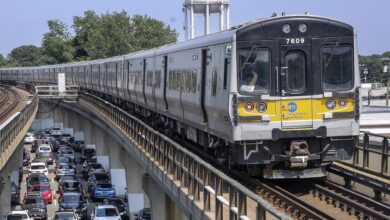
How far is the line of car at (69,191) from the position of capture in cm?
3616

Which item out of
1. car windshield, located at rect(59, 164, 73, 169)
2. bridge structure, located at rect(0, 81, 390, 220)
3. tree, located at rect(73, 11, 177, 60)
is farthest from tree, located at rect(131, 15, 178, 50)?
bridge structure, located at rect(0, 81, 390, 220)

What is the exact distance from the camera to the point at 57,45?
15488 cm

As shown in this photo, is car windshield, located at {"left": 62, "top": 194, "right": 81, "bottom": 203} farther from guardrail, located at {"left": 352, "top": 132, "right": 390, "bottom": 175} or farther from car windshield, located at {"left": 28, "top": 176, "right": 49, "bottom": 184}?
guardrail, located at {"left": 352, "top": 132, "right": 390, "bottom": 175}

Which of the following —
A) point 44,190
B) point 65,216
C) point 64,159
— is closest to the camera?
point 65,216

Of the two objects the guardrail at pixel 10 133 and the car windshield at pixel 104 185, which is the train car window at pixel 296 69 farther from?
the car windshield at pixel 104 185

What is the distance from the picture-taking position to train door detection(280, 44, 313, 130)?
49.1ft

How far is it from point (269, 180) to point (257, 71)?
2.66 meters

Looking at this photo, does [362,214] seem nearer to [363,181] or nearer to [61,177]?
[363,181]

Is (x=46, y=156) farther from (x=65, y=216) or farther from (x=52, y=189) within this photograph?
(x=65, y=216)

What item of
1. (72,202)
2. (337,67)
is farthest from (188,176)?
(72,202)

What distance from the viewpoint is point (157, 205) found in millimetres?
27656

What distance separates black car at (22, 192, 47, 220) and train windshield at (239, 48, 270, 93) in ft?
83.2

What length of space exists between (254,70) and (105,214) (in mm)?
21875

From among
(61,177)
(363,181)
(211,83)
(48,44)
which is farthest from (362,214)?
(48,44)
